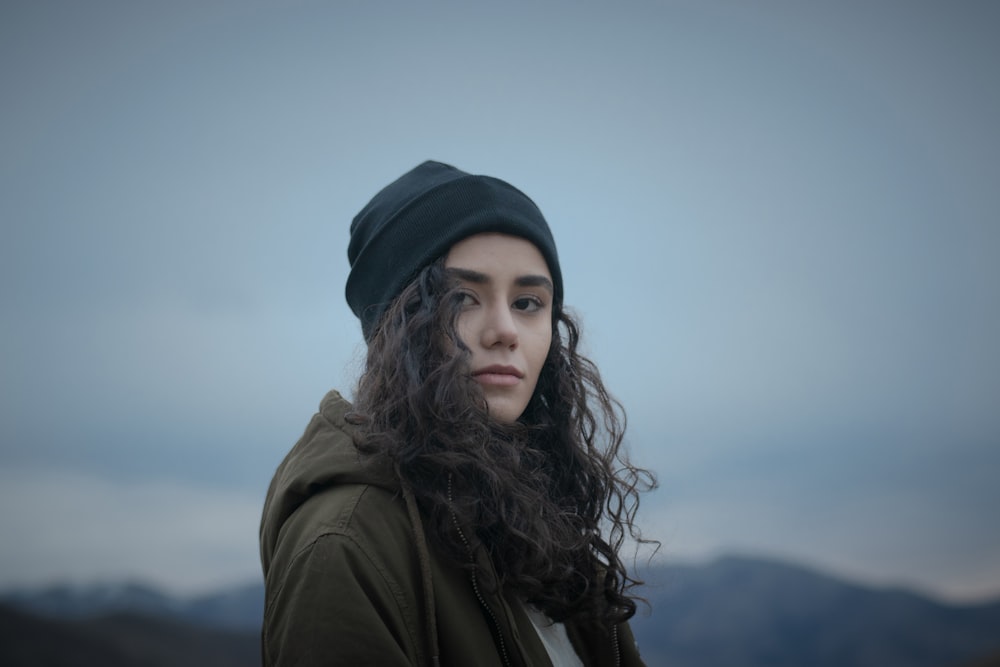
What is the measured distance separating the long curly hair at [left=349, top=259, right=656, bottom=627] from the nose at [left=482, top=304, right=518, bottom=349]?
10 cm

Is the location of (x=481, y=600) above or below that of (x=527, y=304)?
below

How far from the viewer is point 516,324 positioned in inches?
87.7

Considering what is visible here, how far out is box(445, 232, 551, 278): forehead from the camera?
7.19 feet

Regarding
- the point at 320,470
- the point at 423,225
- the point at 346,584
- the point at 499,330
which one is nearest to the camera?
the point at 346,584

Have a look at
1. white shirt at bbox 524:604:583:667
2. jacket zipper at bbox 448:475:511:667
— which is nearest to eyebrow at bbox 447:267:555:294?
jacket zipper at bbox 448:475:511:667

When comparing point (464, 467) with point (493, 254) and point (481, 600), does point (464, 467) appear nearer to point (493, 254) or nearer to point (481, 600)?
point (481, 600)

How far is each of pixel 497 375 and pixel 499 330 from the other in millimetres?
129

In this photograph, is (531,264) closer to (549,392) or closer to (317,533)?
(549,392)

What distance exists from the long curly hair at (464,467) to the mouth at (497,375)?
54 mm

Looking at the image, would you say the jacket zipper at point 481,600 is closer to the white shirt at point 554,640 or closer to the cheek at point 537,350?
the white shirt at point 554,640

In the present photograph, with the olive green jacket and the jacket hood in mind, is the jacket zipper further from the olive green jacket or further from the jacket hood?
the jacket hood

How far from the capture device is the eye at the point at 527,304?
2.27 m

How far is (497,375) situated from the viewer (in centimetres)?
214

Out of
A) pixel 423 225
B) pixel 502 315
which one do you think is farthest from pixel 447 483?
pixel 423 225
